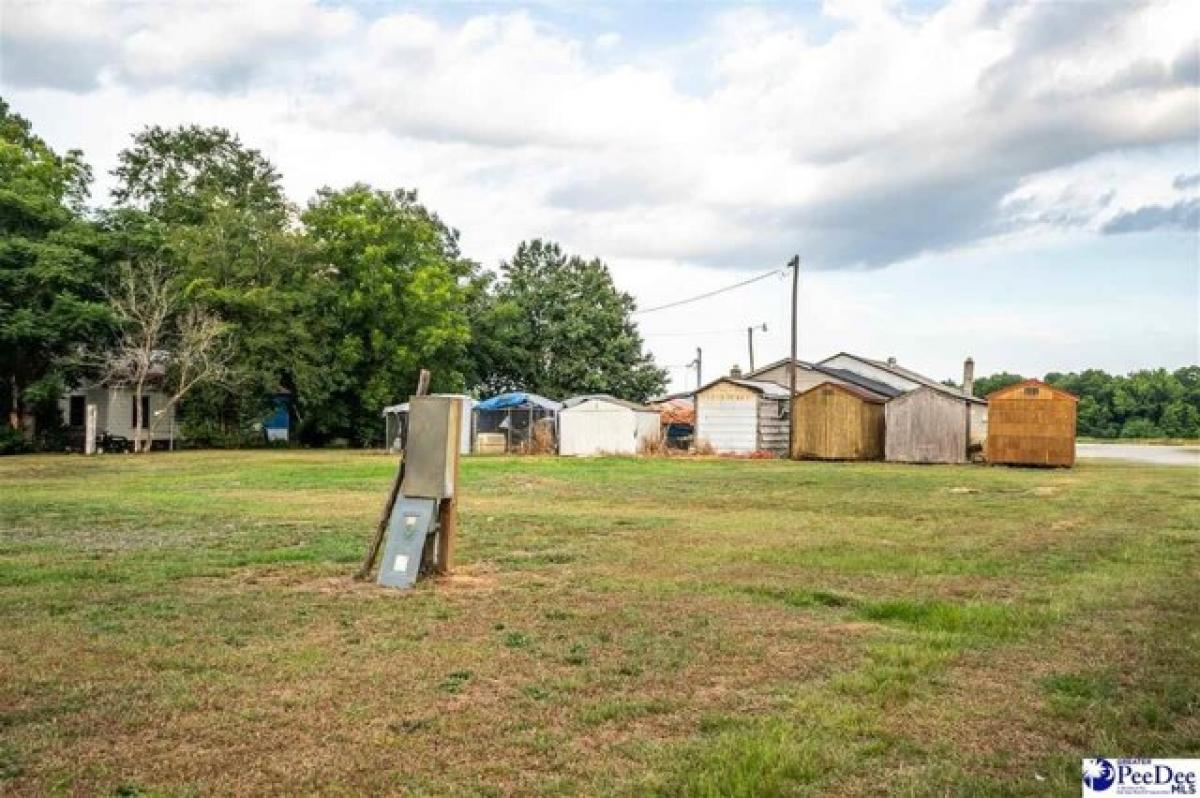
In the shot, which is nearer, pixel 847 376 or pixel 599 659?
pixel 599 659

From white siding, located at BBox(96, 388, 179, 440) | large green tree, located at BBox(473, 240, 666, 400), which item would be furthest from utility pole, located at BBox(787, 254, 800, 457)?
white siding, located at BBox(96, 388, 179, 440)

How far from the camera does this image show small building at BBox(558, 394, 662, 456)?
35.6 metres

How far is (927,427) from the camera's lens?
108ft

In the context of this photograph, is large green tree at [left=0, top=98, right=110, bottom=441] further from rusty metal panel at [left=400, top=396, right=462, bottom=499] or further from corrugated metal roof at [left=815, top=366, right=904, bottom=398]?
corrugated metal roof at [left=815, top=366, right=904, bottom=398]

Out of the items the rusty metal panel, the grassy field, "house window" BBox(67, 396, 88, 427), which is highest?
"house window" BBox(67, 396, 88, 427)

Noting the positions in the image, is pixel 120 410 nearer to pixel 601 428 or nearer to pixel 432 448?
pixel 601 428

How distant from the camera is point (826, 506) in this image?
16.0 metres

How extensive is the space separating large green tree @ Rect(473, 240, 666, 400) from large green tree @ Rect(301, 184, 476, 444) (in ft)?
30.7

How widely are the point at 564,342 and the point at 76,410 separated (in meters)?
24.3

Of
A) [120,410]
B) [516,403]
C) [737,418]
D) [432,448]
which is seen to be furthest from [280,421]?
[432,448]

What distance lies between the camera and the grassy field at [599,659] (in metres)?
4.00

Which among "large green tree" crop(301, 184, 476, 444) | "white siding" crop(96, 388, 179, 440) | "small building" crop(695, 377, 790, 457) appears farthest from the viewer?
"white siding" crop(96, 388, 179, 440)

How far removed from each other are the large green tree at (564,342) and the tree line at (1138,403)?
94.5ft

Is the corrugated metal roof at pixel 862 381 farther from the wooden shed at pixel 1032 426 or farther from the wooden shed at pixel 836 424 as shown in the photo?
the wooden shed at pixel 1032 426
